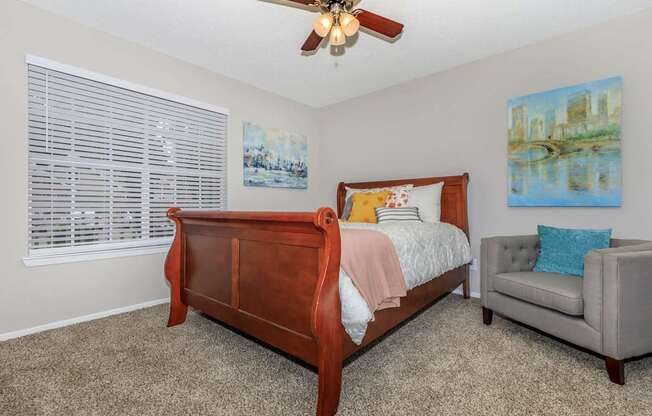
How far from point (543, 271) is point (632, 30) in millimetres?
1977

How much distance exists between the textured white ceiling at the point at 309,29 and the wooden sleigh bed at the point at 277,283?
1.38 m

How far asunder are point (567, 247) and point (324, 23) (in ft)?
7.43

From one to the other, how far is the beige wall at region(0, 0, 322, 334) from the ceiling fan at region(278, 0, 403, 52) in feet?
5.81

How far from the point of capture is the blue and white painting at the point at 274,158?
3598 mm

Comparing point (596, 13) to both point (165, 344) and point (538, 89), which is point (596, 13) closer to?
point (538, 89)

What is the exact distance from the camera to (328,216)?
1.28m

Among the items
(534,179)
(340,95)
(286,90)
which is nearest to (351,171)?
(340,95)

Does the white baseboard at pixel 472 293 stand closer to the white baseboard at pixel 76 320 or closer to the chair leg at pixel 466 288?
the chair leg at pixel 466 288

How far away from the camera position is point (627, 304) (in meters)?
1.52

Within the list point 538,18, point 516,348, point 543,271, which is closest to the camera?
point 516,348

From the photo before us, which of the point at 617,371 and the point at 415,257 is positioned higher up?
the point at 415,257

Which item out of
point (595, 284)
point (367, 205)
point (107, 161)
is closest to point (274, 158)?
point (367, 205)

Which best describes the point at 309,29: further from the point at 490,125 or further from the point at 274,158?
the point at 490,125

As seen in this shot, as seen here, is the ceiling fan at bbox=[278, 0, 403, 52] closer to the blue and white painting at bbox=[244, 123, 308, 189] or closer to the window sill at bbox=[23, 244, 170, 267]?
the blue and white painting at bbox=[244, 123, 308, 189]
